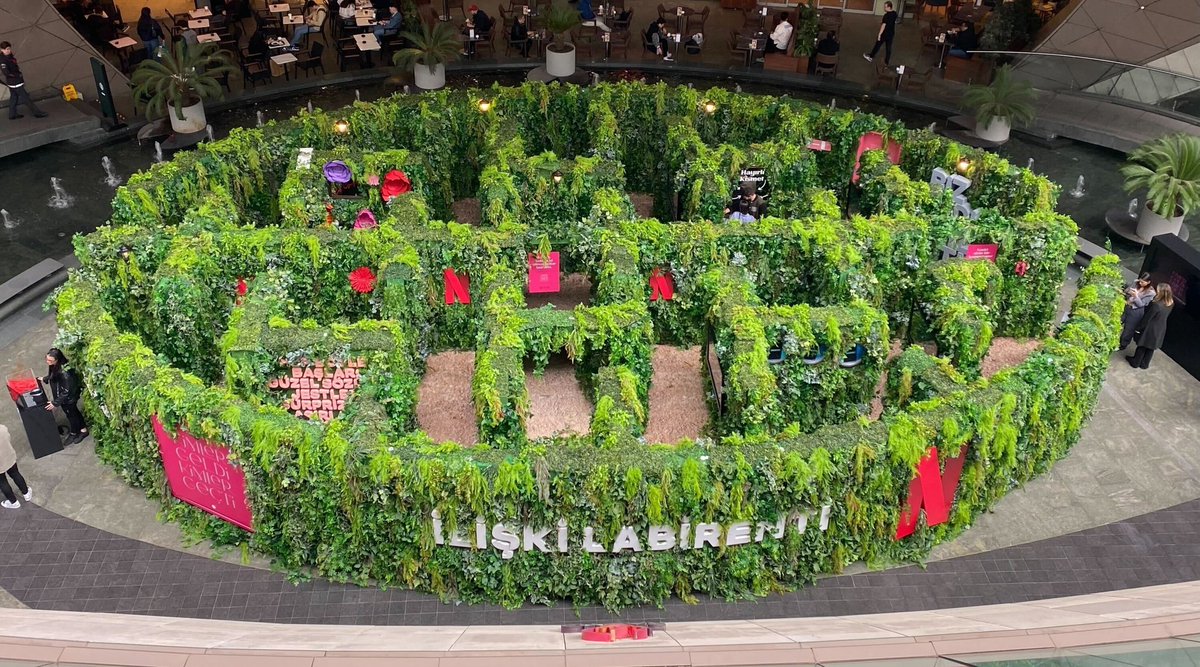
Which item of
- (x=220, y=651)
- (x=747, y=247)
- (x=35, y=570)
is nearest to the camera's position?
(x=220, y=651)

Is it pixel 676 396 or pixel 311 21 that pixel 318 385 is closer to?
pixel 676 396

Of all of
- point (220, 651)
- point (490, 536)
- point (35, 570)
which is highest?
point (220, 651)

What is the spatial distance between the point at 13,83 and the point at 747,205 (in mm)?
16680

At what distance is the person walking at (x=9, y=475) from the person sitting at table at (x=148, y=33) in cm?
1445

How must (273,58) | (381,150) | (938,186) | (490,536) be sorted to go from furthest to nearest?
(273,58) → (381,150) → (938,186) → (490,536)

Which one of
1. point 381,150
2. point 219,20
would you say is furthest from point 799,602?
point 219,20

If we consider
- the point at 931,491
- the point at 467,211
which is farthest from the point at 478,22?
the point at 931,491

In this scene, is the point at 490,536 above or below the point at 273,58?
below

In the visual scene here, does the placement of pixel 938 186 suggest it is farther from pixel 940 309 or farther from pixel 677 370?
pixel 677 370

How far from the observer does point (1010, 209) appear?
19984mm

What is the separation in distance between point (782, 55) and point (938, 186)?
9543mm

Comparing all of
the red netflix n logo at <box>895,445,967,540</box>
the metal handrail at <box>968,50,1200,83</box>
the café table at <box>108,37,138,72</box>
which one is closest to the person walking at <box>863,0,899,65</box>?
the metal handrail at <box>968,50,1200,83</box>

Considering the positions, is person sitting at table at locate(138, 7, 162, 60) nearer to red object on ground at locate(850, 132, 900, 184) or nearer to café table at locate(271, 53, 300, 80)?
café table at locate(271, 53, 300, 80)

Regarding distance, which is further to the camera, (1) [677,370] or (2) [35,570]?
(1) [677,370]
